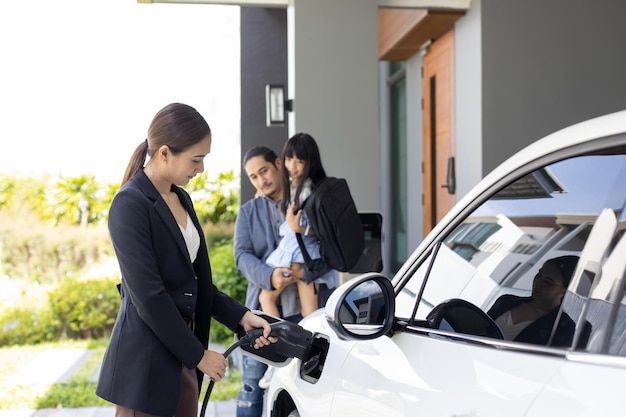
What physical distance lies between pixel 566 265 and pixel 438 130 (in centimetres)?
617

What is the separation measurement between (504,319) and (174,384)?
1212 mm

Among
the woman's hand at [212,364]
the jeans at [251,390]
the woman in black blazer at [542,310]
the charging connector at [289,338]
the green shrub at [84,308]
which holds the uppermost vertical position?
the woman in black blazer at [542,310]

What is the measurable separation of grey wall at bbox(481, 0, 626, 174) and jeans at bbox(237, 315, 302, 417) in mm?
2724

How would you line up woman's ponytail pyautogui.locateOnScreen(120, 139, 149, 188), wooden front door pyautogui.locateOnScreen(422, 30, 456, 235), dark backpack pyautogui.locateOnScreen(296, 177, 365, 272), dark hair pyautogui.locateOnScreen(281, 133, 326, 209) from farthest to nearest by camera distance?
wooden front door pyautogui.locateOnScreen(422, 30, 456, 235)
dark hair pyautogui.locateOnScreen(281, 133, 326, 209)
dark backpack pyautogui.locateOnScreen(296, 177, 365, 272)
woman's ponytail pyautogui.locateOnScreen(120, 139, 149, 188)

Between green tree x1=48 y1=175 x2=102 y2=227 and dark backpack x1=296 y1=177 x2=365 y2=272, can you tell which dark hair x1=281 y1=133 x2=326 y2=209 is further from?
green tree x1=48 y1=175 x2=102 y2=227

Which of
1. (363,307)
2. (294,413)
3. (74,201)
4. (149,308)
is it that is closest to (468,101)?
(294,413)

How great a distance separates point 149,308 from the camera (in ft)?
8.54

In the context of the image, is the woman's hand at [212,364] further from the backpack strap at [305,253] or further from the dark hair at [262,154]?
the dark hair at [262,154]

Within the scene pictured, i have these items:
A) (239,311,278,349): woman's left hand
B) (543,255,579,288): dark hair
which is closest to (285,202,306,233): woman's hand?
(239,311,278,349): woman's left hand

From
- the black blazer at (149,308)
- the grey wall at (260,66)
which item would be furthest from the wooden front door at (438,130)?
the black blazer at (149,308)

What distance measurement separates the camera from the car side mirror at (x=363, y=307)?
7.47 feet

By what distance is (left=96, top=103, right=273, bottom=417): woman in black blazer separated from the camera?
8.62 feet

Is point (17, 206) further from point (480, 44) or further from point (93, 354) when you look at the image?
point (480, 44)

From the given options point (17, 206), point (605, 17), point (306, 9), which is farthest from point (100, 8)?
point (605, 17)
